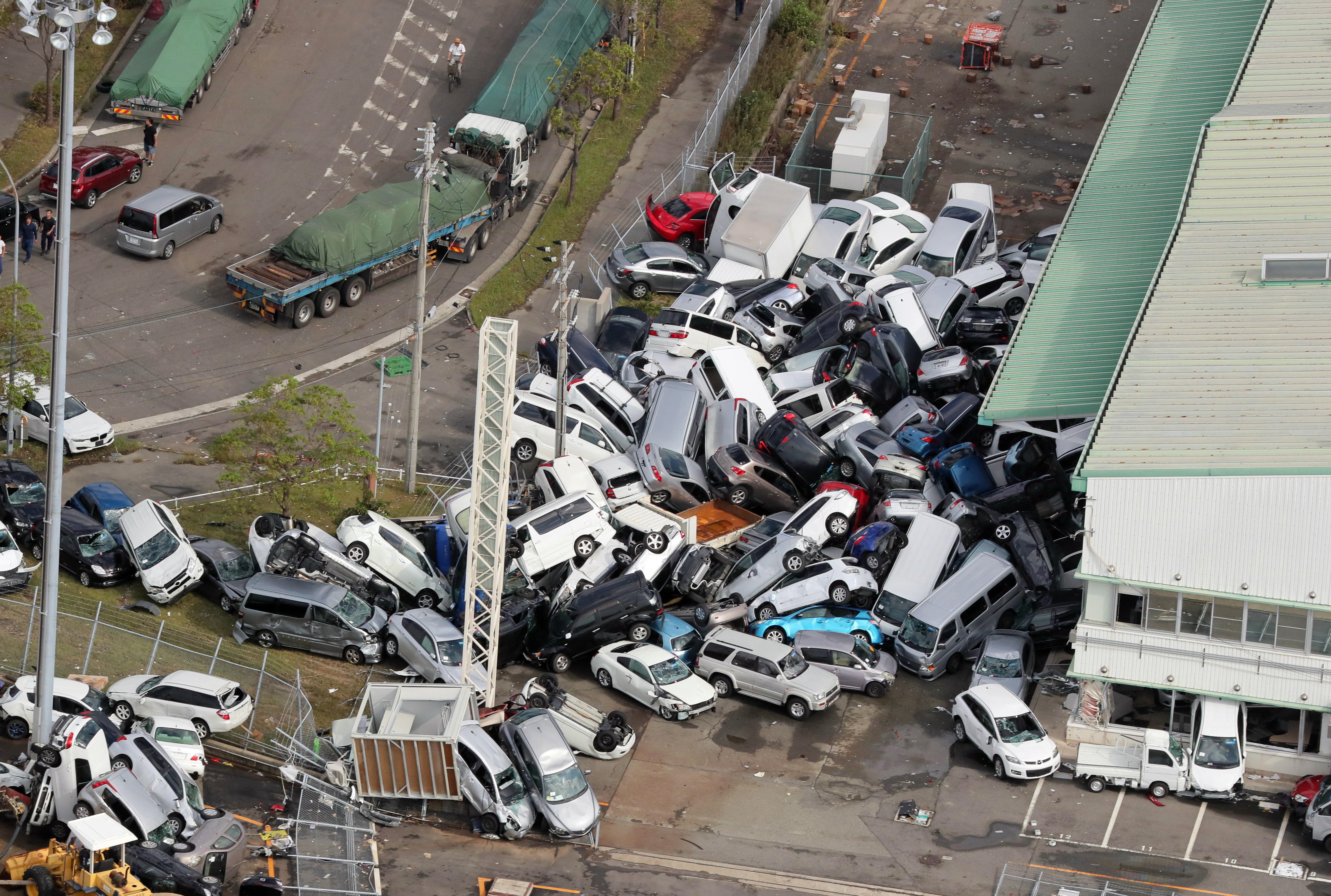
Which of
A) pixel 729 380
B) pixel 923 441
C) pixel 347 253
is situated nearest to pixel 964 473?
pixel 923 441

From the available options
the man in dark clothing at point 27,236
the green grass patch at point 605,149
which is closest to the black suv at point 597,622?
the green grass patch at point 605,149

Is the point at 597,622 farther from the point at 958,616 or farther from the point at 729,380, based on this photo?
the point at 729,380

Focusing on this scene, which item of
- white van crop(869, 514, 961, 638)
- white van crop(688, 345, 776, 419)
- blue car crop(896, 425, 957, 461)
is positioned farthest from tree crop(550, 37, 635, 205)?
white van crop(869, 514, 961, 638)

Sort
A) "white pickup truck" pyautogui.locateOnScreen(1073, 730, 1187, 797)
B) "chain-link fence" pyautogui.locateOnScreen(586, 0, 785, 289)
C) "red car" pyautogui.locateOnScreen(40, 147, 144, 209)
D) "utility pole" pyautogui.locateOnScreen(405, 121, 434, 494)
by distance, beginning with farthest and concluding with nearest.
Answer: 1. "chain-link fence" pyautogui.locateOnScreen(586, 0, 785, 289)
2. "red car" pyautogui.locateOnScreen(40, 147, 144, 209)
3. "utility pole" pyautogui.locateOnScreen(405, 121, 434, 494)
4. "white pickup truck" pyautogui.locateOnScreen(1073, 730, 1187, 797)

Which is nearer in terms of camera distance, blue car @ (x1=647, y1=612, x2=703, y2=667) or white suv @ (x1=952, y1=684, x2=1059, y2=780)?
white suv @ (x1=952, y1=684, x2=1059, y2=780)

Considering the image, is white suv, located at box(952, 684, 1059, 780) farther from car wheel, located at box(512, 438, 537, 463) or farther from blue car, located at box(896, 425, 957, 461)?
car wheel, located at box(512, 438, 537, 463)

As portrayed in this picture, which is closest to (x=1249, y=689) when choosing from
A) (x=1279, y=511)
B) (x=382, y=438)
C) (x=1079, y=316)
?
(x=1279, y=511)

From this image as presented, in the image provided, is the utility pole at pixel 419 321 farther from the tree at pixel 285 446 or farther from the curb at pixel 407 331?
the curb at pixel 407 331
